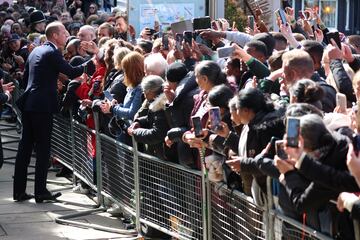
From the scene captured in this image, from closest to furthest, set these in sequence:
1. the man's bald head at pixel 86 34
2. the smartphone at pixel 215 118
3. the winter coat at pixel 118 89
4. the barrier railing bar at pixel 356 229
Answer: the barrier railing bar at pixel 356 229 < the smartphone at pixel 215 118 < the winter coat at pixel 118 89 < the man's bald head at pixel 86 34

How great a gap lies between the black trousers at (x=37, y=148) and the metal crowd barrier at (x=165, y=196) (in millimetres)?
523

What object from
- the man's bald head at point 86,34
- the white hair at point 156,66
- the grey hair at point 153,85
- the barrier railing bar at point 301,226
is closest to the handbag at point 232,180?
the barrier railing bar at point 301,226

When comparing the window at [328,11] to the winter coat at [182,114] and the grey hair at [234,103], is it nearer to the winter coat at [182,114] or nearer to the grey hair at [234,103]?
the winter coat at [182,114]

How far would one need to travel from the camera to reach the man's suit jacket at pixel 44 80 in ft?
33.5

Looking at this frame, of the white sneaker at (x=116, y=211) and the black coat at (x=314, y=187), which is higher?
the black coat at (x=314, y=187)

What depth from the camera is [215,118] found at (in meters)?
6.34

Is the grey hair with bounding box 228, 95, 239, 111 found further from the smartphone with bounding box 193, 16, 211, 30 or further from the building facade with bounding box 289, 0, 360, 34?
the building facade with bounding box 289, 0, 360, 34

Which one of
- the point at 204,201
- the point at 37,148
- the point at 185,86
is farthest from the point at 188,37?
the point at 37,148

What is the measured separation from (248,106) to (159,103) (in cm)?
202

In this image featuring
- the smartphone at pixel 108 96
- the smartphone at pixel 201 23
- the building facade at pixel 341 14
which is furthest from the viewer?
the building facade at pixel 341 14

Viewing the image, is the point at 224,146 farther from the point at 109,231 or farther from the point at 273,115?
the point at 109,231

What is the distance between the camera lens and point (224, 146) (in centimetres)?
655

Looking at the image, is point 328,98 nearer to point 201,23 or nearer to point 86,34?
point 201,23

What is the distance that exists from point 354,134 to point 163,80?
3.40m
